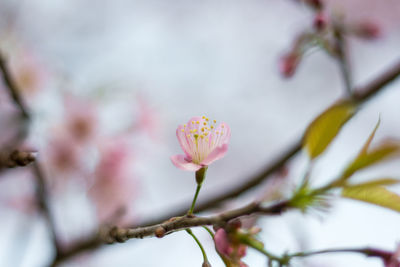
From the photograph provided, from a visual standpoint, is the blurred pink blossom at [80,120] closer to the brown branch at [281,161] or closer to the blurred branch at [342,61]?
the brown branch at [281,161]

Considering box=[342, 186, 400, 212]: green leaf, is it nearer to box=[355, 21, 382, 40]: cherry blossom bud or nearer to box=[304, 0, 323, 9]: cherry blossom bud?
box=[304, 0, 323, 9]: cherry blossom bud

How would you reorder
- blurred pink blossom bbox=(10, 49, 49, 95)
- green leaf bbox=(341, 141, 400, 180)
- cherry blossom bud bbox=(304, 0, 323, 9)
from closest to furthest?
green leaf bbox=(341, 141, 400, 180) → cherry blossom bud bbox=(304, 0, 323, 9) → blurred pink blossom bbox=(10, 49, 49, 95)


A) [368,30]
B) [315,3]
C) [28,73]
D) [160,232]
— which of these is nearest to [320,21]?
[315,3]

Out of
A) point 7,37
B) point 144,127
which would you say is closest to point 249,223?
point 144,127

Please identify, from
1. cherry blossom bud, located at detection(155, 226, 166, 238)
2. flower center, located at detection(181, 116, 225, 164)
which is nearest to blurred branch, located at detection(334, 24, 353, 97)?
flower center, located at detection(181, 116, 225, 164)

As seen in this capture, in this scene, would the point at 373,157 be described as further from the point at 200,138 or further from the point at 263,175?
the point at 263,175

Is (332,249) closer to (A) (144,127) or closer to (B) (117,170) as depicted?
(B) (117,170)
